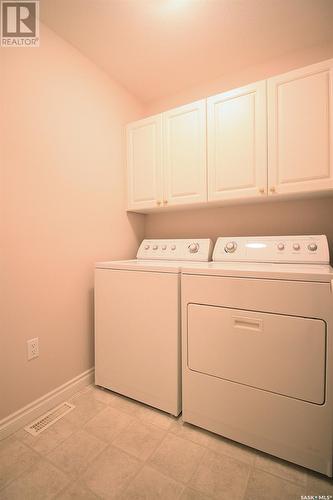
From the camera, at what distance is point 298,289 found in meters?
1.05

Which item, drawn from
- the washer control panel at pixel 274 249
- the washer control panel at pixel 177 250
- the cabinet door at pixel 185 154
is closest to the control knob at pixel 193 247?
the washer control panel at pixel 177 250

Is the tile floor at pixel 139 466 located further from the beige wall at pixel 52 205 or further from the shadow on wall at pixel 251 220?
the shadow on wall at pixel 251 220

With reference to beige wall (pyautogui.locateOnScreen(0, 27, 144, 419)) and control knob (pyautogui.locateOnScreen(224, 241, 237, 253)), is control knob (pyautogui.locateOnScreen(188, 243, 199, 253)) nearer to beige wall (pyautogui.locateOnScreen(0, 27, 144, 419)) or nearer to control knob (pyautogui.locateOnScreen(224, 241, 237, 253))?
control knob (pyautogui.locateOnScreen(224, 241, 237, 253))

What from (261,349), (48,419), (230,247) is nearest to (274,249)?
(230,247)

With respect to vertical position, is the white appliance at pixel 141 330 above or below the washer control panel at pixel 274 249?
below

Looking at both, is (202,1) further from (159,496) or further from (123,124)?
(159,496)

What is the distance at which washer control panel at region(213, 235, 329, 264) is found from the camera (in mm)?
1410

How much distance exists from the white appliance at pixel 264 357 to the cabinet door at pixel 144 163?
0.85m

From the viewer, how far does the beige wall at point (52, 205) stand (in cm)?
128

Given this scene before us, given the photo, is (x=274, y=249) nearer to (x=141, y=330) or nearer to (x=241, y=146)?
(x=241, y=146)

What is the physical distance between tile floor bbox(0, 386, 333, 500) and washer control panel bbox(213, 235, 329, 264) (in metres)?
1.00

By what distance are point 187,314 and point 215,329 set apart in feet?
0.55

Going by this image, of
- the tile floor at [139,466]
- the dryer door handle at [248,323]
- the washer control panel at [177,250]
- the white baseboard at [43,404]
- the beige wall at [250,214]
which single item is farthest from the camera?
the washer control panel at [177,250]

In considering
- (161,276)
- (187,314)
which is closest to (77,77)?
(161,276)
